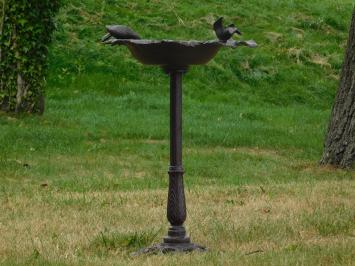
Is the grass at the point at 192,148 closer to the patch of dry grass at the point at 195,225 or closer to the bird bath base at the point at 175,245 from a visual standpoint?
the patch of dry grass at the point at 195,225

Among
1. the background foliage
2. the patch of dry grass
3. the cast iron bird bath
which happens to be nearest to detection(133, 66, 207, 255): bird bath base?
the cast iron bird bath

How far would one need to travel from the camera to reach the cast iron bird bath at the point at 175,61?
5.48m

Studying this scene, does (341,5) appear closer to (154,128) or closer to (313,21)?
(313,21)

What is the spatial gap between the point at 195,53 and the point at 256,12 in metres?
18.9

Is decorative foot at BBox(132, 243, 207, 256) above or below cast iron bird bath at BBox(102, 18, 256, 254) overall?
below

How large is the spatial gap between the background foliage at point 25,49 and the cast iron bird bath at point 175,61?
9.08 m

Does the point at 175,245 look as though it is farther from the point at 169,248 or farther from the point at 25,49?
the point at 25,49

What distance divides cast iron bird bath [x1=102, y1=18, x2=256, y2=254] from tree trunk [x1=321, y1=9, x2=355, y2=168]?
5.85 m

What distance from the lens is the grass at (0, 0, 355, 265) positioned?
20.0 ft

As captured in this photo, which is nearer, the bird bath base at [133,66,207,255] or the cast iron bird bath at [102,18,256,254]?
the cast iron bird bath at [102,18,256,254]

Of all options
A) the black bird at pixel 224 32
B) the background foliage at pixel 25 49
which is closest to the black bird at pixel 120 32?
the black bird at pixel 224 32

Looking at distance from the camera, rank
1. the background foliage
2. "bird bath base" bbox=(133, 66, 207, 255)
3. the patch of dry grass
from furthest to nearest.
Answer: the background foliage, "bird bath base" bbox=(133, 66, 207, 255), the patch of dry grass

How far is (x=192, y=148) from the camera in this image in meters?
13.1

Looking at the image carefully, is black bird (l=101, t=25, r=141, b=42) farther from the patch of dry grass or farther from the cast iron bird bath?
the patch of dry grass
